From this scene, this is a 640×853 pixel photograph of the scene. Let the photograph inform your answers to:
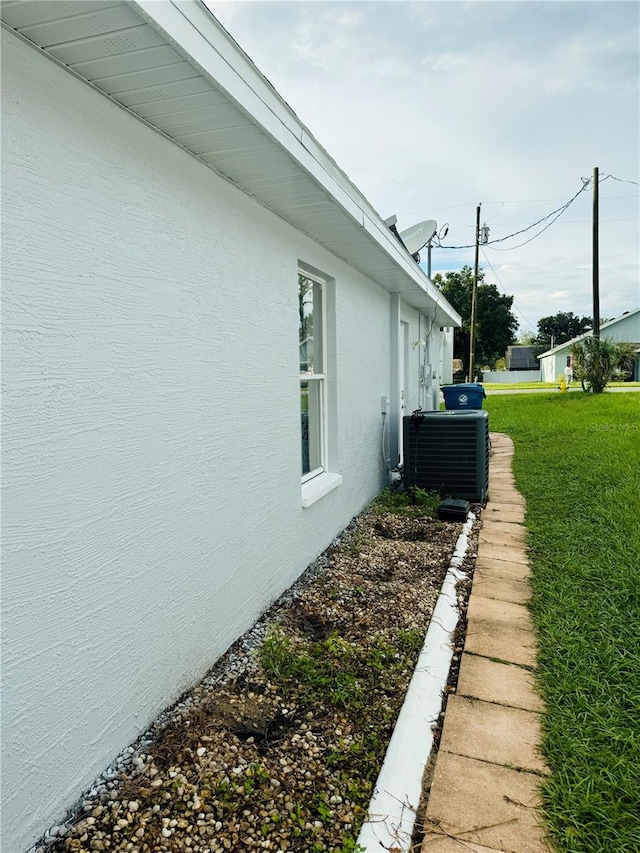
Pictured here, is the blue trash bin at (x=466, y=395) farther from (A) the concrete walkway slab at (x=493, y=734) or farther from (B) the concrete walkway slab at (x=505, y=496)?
(A) the concrete walkway slab at (x=493, y=734)

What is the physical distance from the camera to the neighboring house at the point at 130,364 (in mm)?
1582

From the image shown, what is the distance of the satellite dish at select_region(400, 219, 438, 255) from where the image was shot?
823 cm

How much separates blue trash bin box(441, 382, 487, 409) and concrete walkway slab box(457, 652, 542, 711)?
773 cm

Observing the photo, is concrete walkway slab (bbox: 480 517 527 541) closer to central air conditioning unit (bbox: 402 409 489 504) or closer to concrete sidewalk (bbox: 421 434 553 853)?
central air conditioning unit (bbox: 402 409 489 504)

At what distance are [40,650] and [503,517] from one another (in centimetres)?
473

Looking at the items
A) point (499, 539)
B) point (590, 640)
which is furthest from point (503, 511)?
point (590, 640)

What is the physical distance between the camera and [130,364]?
2.06 m

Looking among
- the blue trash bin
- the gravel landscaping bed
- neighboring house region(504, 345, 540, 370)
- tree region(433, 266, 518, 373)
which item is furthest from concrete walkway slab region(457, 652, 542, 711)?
neighboring house region(504, 345, 540, 370)

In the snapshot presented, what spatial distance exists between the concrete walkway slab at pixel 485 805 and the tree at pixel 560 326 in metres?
84.1

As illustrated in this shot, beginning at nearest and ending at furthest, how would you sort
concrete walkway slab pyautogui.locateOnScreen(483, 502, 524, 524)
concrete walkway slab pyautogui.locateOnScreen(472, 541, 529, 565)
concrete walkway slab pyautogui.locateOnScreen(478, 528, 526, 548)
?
concrete walkway slab pyautogui.locateOnScreen(472, 541, 529, 565) < concrete walkway slab pyautogui.locateOnScreen(478, 528, 526, 548) < concrete walkway slab pyautogui.locateOnScreen(483, 502, 524, 524)

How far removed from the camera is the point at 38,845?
5.34 feet

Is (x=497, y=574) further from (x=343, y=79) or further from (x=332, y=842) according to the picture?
(x=343, y=79)

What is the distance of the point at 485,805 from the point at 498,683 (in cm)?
78

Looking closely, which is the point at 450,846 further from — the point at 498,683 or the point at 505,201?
the point at 505,201
